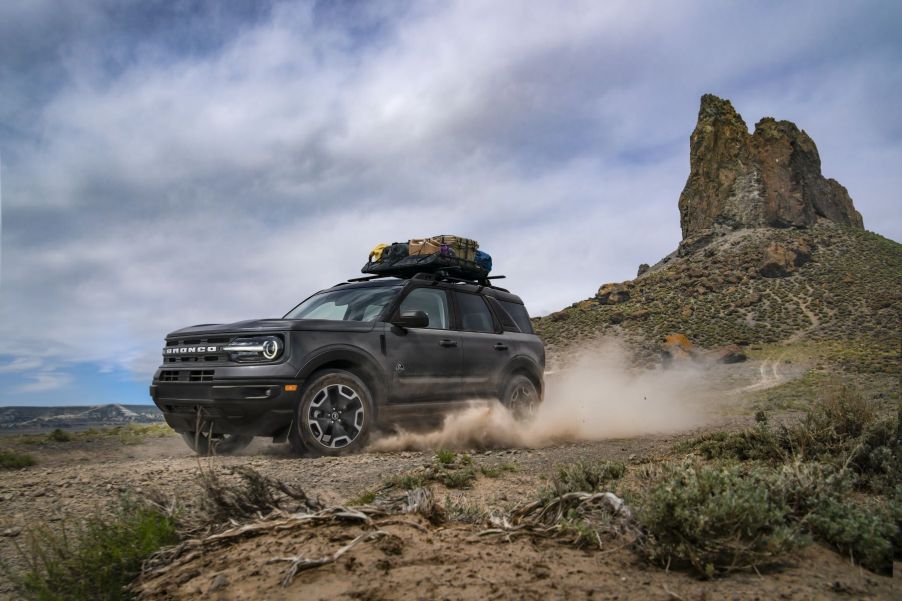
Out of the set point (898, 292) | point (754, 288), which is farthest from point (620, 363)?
point (898, 292)

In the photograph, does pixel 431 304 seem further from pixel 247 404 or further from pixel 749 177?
pixel 749 177

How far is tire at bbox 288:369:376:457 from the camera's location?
6.29m

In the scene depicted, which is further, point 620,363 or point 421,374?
point 620,363

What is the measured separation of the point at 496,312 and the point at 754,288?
55.2m

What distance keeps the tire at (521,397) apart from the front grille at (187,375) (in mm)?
3812

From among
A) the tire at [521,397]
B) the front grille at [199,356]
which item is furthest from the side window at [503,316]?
the front grille at [199,356]

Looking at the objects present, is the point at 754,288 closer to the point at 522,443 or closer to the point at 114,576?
the point at 522,443

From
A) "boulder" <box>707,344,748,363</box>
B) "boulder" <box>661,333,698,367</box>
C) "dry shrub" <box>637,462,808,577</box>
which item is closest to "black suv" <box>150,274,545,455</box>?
"dry shrub" <box>637,462,808,577</box>

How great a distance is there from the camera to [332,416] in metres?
6.53

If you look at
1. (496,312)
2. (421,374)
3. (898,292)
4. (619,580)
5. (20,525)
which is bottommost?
(619,580)

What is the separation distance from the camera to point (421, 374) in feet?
24.4

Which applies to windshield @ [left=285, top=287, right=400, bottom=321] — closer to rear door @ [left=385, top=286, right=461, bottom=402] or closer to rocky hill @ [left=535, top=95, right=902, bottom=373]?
rear door @ [left=385, top=286, right=461, bottom=402]

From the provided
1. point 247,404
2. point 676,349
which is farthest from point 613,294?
point 247,404

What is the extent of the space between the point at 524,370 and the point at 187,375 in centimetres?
454
